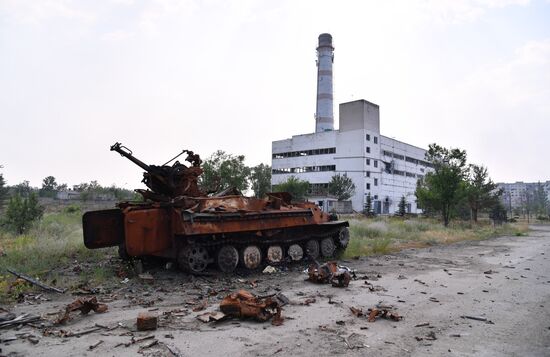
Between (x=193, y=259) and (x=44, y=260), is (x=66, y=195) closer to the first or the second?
(x=44, y=260)

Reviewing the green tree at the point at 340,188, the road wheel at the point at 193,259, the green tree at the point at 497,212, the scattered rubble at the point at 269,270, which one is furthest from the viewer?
the green tree at the point at 340,188

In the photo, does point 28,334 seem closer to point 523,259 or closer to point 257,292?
point 257,292

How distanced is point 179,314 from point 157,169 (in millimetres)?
5486

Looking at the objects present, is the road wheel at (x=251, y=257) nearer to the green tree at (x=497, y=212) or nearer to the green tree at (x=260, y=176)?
the green tree at (x=497, y=212)

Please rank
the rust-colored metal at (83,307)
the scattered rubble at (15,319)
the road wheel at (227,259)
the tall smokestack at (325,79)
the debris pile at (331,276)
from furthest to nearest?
the tall smokestack at (325,79)
the road wheel at (227,259)
the debris pile at (331,276)
the rust-colored metal at (83,307)
the scattered rubble at (15,319)

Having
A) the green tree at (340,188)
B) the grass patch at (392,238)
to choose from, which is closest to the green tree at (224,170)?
the grass patch at (392,238)

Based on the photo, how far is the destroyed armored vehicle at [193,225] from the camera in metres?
10.3

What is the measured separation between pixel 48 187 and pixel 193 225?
64019 mm

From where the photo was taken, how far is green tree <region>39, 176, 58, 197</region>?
6177cm

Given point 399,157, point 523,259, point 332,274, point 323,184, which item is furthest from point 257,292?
point 399,157

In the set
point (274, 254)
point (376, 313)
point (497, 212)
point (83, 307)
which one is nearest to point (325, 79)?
point (497, 212)

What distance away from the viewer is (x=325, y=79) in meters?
63.9

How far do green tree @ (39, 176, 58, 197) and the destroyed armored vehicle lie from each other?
56.9m

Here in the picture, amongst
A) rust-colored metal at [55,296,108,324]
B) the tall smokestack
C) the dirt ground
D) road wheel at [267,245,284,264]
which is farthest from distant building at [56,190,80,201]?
rust-colored metal at [55,296,108,324]
